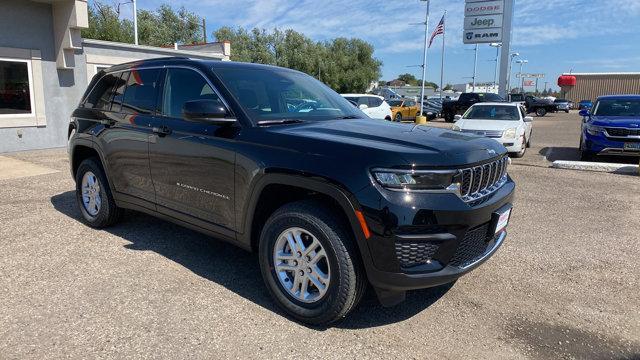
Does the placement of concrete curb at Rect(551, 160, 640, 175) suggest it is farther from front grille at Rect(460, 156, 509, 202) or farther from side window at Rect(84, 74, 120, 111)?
side window at Rect(84, 74, 120, 111)

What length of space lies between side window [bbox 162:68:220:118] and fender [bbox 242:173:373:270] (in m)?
1.01

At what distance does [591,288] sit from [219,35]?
Answer: 56.9 meters

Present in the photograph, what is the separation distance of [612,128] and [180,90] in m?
9.77

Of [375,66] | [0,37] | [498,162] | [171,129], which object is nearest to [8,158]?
[0,37]

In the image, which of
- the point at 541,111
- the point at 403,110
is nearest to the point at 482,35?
the point at 403,110

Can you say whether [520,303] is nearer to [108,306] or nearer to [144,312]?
[144,312]

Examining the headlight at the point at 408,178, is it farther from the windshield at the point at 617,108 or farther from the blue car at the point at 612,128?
the windshield at the point at 617,108

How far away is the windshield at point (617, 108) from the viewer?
1076 cm

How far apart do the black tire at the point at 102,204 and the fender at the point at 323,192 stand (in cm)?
229

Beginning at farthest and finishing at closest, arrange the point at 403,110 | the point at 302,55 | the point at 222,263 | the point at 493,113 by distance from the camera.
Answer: the point at 302,55 → the point at 403,110 → the point at 493,113 → the point at 222,263

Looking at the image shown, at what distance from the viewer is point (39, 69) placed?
11484 millimetres

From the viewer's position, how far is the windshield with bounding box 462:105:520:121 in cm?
1262

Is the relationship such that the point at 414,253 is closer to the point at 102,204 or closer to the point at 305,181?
the point at 305,181

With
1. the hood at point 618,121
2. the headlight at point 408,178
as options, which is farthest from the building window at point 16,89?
the hood at point 618,121
